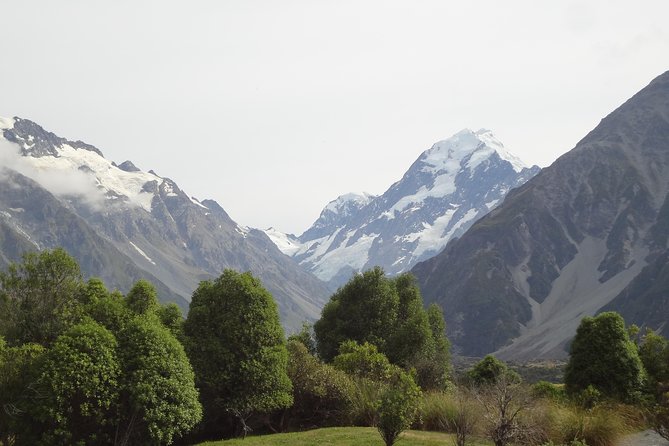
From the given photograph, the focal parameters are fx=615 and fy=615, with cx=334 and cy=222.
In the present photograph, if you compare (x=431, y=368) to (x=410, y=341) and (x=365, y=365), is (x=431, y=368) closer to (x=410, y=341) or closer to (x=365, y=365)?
(x=410, y=341)

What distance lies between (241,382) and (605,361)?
1132 inches

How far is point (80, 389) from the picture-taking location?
1339 inches

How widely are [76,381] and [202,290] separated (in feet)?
51.5

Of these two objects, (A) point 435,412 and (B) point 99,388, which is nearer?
(B) point 99,388

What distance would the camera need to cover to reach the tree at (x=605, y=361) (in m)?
48.0

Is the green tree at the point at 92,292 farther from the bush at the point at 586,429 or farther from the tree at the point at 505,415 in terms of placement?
the bush at the point at 586,429

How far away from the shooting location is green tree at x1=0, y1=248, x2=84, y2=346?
44938mm

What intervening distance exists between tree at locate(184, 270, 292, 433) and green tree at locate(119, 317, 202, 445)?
6434 mm

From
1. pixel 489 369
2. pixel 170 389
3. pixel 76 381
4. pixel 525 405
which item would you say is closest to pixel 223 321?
pixel 170 389

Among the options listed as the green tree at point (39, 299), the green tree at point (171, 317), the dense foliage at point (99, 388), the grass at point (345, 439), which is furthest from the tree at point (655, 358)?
the green tree at point (39, 299)

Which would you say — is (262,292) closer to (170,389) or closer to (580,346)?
(170,389)

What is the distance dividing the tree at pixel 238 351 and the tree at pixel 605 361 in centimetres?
2326

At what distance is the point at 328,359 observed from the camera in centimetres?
7019

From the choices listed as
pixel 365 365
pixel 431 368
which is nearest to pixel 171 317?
pixel 365 365
